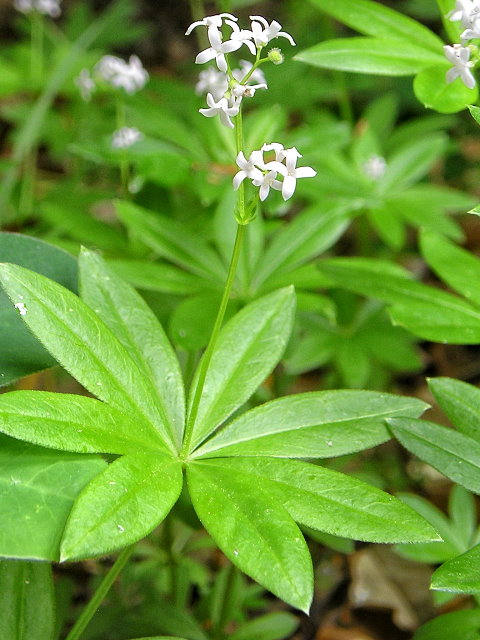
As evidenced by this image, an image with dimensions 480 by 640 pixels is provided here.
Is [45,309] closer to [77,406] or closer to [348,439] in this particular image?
[77,406]

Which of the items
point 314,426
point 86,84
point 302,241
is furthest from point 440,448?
point 86,84

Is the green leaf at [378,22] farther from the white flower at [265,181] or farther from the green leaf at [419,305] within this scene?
the white flower at [265,181]

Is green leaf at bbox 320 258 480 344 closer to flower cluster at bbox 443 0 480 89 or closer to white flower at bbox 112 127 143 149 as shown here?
flower cluster at bbox 443 0 480 89

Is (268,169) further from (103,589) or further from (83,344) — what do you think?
(103,589)

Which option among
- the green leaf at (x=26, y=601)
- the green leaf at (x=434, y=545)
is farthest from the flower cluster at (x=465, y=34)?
the green leaf at (x=26, y=601)

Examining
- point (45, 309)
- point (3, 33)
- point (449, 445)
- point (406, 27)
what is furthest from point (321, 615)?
point (3, 33)
